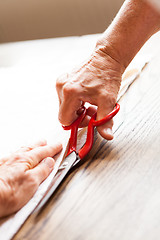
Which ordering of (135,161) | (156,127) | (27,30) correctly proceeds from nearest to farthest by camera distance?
(135,161)
(156,127)
(27,30)

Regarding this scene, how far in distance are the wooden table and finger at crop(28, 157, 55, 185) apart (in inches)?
2.3

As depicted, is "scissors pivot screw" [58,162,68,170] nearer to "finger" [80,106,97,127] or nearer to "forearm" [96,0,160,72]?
"finger" [80,106,97,127]

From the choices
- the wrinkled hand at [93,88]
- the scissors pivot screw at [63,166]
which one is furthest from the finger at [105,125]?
the scissors pivot screw at [63,166]

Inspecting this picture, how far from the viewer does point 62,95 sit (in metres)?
0.80

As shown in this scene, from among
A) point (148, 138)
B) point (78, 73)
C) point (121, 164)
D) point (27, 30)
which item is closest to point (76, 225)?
point (121, 164)

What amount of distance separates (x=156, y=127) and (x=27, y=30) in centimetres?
161

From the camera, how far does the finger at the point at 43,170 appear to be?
26.8 inches

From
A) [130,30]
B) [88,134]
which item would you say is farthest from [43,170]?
[130,30]

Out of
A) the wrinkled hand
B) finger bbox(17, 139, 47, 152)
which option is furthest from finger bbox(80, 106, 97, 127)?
finger bbox(17, 139, 47, 152)

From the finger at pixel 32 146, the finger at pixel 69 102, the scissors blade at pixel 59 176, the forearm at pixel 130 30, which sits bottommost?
the finger at pixel 32 146

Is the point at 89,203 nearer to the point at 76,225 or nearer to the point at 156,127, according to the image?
the point at 76,225

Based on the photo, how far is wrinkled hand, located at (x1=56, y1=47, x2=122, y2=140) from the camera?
0.76m

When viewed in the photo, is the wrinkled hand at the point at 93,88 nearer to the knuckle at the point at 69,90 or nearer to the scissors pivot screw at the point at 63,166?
the knuckle at the point at 69,90

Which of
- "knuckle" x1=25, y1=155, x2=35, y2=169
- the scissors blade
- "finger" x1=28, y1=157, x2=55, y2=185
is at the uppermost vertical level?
the scissors blade
